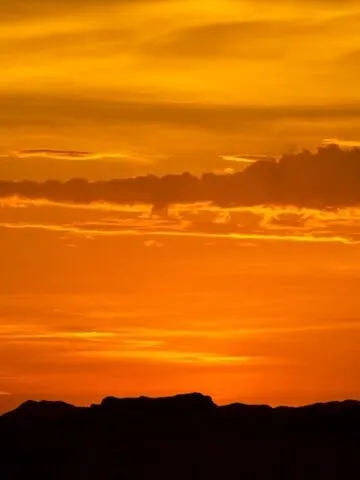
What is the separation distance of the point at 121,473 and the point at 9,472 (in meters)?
8.79

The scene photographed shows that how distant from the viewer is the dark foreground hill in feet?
512

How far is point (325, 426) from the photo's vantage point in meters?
156

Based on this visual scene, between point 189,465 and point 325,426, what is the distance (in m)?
11.1

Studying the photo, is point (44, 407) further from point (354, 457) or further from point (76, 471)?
point (354, 457)

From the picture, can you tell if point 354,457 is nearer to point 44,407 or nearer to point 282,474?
point 282,474

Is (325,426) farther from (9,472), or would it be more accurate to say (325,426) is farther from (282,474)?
(9,472)

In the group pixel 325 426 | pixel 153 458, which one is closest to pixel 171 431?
pixel 153 458

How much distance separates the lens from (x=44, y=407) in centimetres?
16050

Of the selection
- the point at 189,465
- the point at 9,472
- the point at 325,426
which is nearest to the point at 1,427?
the point at 9,472

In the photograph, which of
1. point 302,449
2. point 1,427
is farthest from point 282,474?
point 1,427

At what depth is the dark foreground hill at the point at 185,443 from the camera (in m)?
156

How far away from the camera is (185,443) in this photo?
15825cm

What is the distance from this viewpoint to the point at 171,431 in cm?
15825

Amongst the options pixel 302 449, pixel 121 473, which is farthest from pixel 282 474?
pixel 121 473
